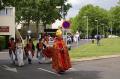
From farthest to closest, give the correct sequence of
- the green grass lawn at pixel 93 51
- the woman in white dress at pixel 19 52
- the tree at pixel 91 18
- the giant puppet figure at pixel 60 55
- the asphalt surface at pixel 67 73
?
the tree at pixel 91 18 → the green grass lawn at pixel 93 51 → the woman in white dress at pixel 19 52 → the giant puppet figure at pixel 60 55 → the asphalt surface at pixel 67 73

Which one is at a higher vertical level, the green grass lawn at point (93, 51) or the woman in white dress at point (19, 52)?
the woman in white dress at point (19, 52)

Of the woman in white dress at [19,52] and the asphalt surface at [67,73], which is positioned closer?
the asphalt surface at [67,73]

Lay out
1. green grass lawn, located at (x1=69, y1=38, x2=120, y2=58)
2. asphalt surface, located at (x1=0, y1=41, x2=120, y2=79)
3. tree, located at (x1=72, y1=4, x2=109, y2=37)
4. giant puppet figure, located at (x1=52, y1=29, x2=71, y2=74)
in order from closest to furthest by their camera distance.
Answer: asphalt surface, located at (x1=0, y1=41, x2=120, y2=79)
giant puppet figure, located at (x1=52, y1=29, x2=71, y2=74)
green grass lawn, located at (x1=69, y1=38, x2=120, y2=58)
tree, located at (x1=72, y1=4, x2=109, y2=37)

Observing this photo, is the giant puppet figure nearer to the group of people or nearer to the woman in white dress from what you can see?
the group of people

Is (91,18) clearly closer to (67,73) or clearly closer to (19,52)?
(19,52)

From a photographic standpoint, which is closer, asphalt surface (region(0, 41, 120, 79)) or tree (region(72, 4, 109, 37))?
asphalt surface (region(0, 41, 120, 79))

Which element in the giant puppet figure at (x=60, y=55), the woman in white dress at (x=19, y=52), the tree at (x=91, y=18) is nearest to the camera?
the giant puppet figure at (x=60, y=55)

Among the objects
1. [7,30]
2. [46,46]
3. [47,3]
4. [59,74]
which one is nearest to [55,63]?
[59,74]

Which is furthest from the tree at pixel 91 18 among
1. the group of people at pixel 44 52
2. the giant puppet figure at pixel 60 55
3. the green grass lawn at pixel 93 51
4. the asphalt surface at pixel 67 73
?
the giant puppet figure at pixel 60 55

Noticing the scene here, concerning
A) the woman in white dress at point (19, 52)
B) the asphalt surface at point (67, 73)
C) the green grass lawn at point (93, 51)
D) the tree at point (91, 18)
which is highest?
the tree at point (91, 18)

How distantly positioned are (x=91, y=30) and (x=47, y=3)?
67932 millimetres

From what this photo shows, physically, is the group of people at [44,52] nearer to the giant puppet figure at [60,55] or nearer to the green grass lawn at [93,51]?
the giant puppet figure at [60,55]

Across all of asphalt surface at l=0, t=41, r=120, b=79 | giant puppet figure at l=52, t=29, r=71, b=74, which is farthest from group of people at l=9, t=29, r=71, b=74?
asphalt surface at l=0, t=41, r=120, b=79

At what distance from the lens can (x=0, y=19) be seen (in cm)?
6312
